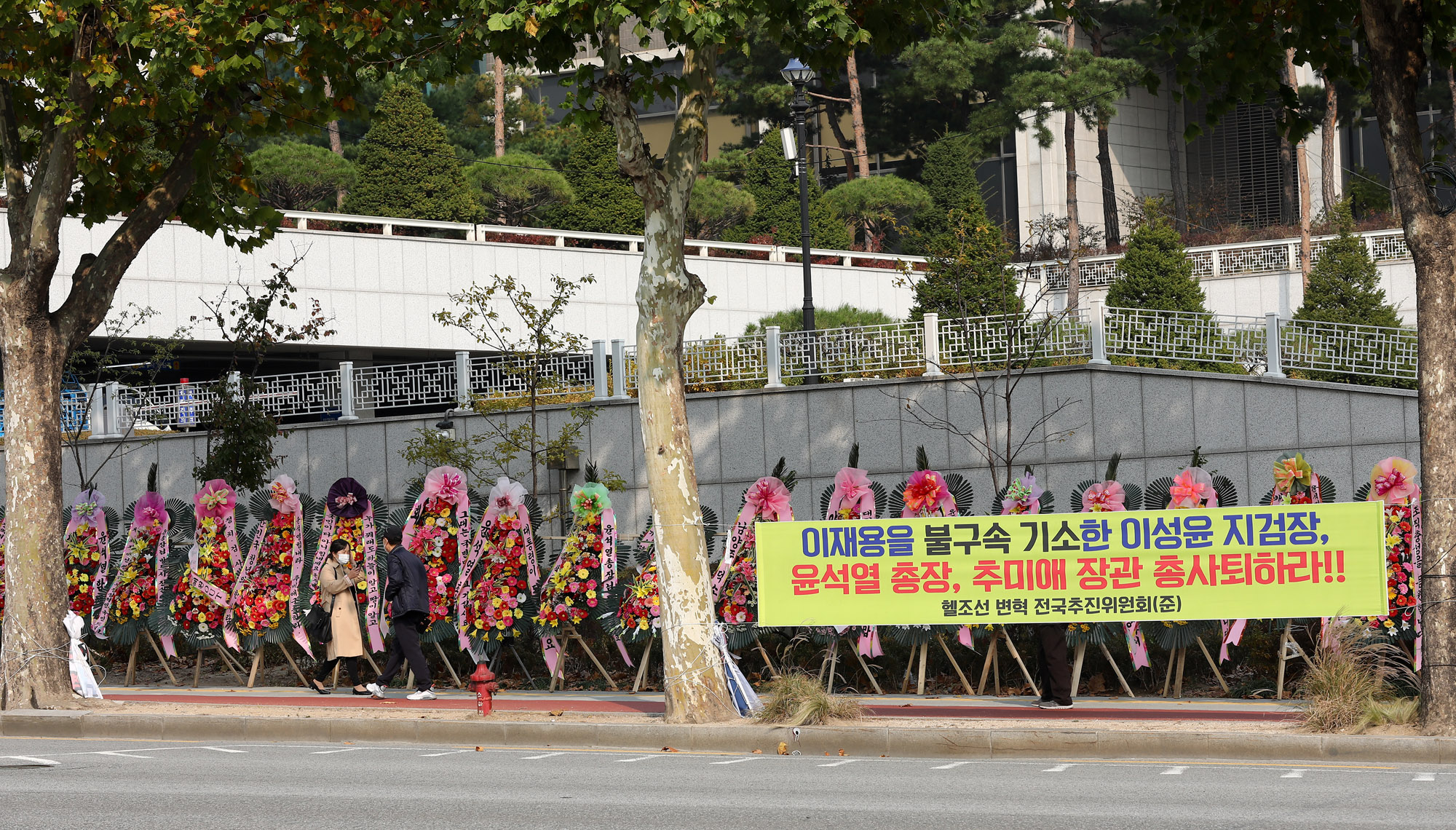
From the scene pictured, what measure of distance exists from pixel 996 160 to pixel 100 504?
3555 cm

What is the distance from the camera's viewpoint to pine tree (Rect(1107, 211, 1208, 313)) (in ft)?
102

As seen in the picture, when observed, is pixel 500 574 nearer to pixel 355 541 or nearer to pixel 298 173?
pixel 355 541

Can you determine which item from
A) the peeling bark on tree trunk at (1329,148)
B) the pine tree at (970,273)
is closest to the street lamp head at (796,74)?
the pine tree at (970,273)

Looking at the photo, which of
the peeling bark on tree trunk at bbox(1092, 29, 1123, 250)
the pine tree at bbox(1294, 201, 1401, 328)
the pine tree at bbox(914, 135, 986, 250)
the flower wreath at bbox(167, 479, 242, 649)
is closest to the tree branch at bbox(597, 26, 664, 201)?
the flower wreath at bbox(167, 479, 242, 649)

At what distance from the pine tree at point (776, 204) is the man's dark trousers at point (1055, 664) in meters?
29.4

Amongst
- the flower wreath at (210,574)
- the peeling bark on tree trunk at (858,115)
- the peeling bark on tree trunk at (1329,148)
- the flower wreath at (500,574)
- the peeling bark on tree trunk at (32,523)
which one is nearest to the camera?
the peeling bark on tree trunk at (32,523)

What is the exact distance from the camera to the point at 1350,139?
146 ft

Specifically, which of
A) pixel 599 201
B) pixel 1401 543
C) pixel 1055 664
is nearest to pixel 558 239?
pixel 599 201

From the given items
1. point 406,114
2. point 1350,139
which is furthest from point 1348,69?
point 1350,139

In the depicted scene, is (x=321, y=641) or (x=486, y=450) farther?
(x=486, y=450)

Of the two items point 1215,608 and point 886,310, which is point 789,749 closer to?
point 1215,608

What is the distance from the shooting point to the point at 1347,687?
36.6 ft

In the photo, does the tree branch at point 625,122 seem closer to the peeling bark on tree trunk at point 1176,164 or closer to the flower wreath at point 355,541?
the flower wreath at point 355,541

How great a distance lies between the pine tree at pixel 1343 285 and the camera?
28.8 m
